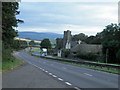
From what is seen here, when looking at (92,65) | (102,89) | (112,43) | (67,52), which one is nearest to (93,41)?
(67,52)

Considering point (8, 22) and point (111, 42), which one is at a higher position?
point (8, 22)

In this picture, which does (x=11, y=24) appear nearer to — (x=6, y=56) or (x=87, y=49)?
(x=6, y=56)

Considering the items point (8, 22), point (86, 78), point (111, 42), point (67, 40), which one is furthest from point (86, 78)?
point (67, 40)

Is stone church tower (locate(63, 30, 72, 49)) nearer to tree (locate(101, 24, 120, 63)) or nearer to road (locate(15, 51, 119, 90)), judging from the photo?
tree (locate(101, 24, 120, 63))

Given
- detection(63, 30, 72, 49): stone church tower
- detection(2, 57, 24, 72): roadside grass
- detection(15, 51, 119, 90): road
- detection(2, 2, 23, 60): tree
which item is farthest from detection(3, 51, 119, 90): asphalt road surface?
detection(63, 30, 72, 49): stone church tower

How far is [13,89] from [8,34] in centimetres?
3642

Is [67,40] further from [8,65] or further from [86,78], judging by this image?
[86,78]

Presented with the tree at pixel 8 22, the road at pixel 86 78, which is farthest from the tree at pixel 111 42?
the road at pixel 86 78

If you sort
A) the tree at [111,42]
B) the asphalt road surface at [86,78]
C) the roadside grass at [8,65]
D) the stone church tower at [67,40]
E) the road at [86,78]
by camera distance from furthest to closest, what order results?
the stone church tower at [67,40], the tree at [111,42], the roadside grass at [8,65], the road at [86,78], the asphalt road surface at [86,78]

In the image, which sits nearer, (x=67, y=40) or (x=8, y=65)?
(x=8, y=65)

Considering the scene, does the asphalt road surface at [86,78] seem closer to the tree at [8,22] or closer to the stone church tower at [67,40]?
the tree at [8,22]

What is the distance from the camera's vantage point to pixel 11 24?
52.6 meters

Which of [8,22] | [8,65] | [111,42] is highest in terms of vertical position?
[8,22]

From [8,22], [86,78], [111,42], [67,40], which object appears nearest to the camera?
[86,78]
